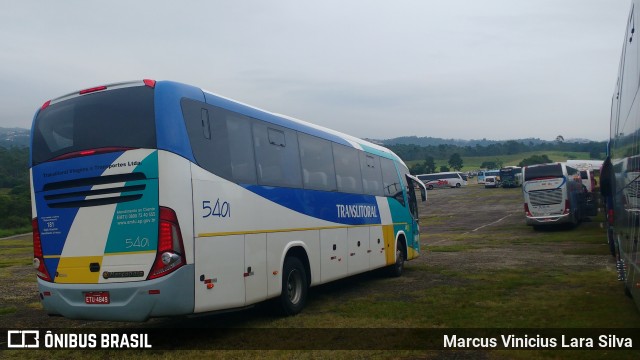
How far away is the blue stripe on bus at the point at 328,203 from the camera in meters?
9.46

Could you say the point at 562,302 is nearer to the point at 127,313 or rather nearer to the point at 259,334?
the point at 259,334

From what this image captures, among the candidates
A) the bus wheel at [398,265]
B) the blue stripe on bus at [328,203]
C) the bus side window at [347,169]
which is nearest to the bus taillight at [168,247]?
the blue stripe on bus at [328,203]

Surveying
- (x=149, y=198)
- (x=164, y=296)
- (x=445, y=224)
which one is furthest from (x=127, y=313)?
(x=445, y=224)

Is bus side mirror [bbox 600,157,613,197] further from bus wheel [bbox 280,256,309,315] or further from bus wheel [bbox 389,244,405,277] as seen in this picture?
bus wheel [bbox 280,256,309,315]

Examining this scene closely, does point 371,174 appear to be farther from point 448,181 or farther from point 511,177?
point 448,181

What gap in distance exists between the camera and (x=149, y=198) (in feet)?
23.7

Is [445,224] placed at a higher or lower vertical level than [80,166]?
lower

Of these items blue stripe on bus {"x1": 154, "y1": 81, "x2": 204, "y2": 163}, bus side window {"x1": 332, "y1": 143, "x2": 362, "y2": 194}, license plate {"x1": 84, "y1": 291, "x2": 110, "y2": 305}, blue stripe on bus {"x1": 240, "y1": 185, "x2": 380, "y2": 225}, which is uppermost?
blue stripe on bus {"x1": 154, "y1": 81, "x2": 204, "y2": 163}

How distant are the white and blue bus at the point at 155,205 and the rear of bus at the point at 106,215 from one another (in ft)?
0.05

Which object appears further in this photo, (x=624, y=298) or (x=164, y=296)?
(x=624, y=298)

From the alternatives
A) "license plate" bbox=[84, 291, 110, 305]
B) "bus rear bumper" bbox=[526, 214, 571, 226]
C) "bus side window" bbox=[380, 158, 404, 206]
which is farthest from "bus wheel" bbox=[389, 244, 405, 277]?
"bus rear bumper" bbox=[526, 214, 571, 226]

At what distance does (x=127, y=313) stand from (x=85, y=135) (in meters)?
2.56

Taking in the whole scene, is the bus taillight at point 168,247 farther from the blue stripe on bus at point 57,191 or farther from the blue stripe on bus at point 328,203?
the blue stripe on bus at point 328,203

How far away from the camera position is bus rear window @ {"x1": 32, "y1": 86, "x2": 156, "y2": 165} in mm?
7422
